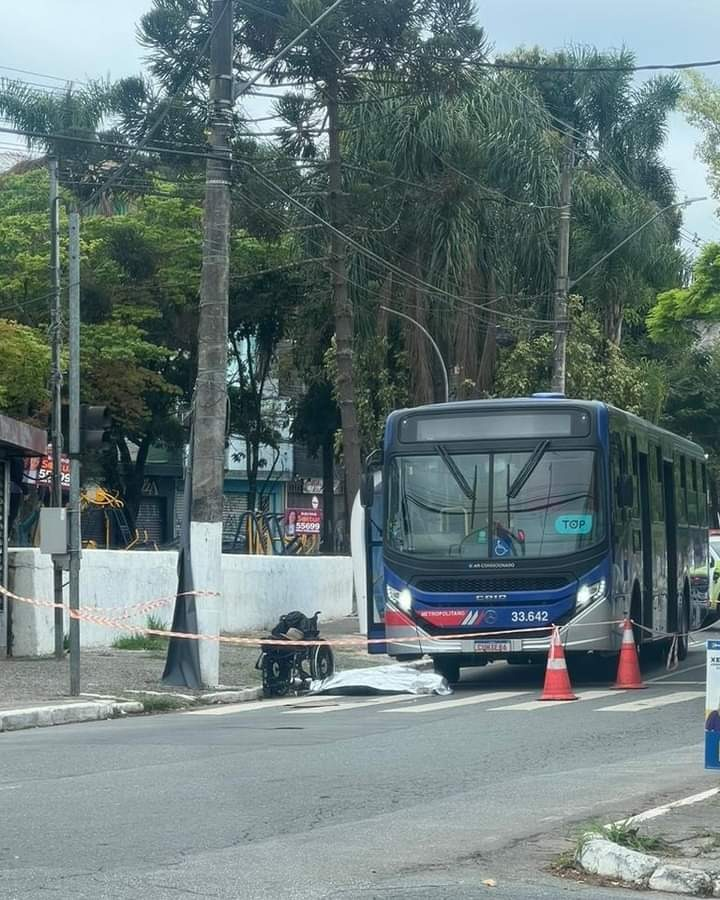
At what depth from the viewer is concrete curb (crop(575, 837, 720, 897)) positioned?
718 cm

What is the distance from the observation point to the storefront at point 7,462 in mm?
22188

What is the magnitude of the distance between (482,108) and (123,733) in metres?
28.2

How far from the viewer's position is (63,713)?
16047 mm

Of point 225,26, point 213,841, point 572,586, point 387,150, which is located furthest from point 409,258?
point 213,841

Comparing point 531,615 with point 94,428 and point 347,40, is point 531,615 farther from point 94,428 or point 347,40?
point 347,40

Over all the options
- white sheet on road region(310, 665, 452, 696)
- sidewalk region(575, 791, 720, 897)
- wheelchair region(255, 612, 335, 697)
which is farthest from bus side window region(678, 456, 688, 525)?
sidewalk region(575, 791, 720, 897)

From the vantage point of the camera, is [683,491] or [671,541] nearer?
[671,541]

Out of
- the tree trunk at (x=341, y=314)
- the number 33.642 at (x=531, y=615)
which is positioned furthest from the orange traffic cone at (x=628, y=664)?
the tree trunk at (x=341, y=314)

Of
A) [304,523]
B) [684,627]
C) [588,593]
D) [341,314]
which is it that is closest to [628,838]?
[588,593]

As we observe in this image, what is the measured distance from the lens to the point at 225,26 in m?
20.0

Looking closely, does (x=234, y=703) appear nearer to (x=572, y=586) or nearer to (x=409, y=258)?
(x=572, y=586)

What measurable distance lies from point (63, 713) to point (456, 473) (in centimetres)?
541

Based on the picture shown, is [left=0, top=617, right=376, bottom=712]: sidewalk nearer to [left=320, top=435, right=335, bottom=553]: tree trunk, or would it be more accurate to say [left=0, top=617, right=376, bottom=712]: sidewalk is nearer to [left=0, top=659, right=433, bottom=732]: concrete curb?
[left=0, top=659, right=433, bottom=732]: concrete curb

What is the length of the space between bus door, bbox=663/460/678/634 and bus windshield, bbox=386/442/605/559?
4.78m
